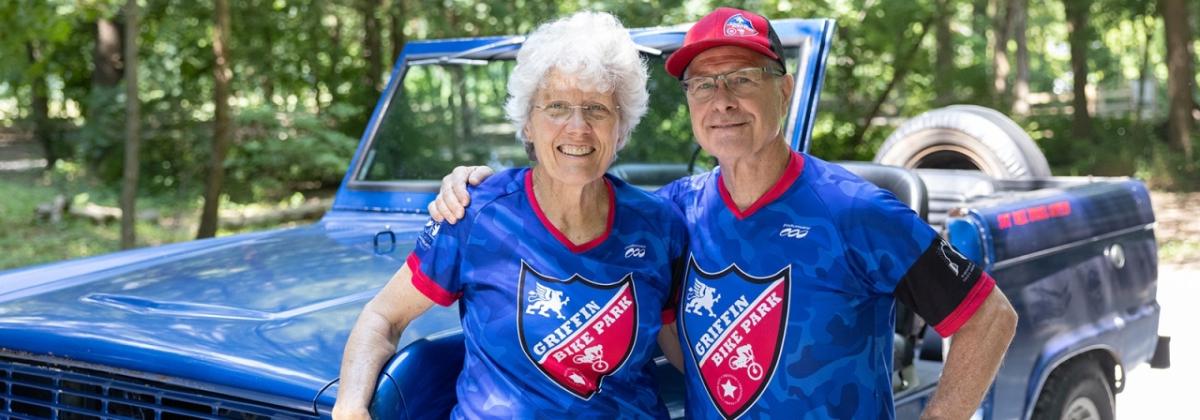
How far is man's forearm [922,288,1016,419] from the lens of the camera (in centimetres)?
217

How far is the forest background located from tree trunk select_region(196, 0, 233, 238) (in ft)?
0.06

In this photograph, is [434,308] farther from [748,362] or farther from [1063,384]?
[1063,384]

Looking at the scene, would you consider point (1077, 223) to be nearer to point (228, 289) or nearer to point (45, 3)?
point (228, 289)

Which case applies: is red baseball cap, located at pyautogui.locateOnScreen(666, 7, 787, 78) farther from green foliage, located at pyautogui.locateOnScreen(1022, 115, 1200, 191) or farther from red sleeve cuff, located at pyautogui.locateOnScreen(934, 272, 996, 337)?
green foliage, located at pyautogui.locateOnScreen(1022, 115, 1200, 191)

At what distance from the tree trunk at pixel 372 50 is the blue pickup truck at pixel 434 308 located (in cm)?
1193

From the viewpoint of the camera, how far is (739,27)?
7.30 feet

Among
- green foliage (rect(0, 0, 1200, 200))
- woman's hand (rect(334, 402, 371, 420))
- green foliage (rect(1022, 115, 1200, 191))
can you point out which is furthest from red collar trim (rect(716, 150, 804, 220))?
green foliage (rect(1022, 115, 1200, 191))

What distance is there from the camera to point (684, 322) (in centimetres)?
223

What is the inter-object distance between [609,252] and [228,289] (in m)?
1.13

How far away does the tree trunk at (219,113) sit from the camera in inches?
392

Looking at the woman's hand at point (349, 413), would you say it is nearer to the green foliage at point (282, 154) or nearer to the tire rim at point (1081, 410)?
the tire rim at point (1081, 410)

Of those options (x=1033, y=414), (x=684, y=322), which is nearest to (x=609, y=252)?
(x=684, y=322)

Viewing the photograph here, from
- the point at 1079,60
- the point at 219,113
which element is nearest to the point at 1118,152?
the point at 1079,60

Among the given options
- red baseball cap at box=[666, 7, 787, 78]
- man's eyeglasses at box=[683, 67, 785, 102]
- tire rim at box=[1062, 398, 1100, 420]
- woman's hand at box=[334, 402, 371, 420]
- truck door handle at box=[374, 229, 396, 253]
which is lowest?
tire rim at box=[1062, 398, 1100, 420]
